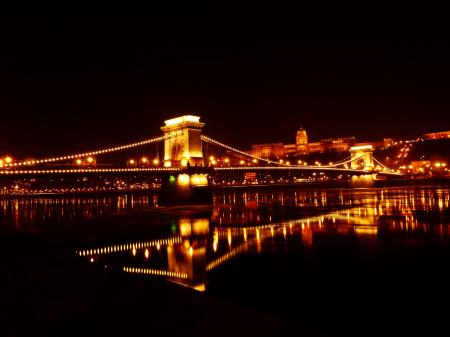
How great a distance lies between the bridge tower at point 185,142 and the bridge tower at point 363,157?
45.6m

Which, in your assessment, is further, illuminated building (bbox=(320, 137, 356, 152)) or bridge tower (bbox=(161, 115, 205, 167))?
illuminated building (bbox=(320, 137, 356, 152))

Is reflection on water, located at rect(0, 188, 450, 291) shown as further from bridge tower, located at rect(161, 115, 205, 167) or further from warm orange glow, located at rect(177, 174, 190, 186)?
bridge tower, located at rect(161, 115, 205, 167)

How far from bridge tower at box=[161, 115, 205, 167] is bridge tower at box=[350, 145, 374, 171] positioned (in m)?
45.6

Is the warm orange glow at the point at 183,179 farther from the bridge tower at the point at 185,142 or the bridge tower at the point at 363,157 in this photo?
the bridge tower at the point at 363,157

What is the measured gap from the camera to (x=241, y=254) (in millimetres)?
12375

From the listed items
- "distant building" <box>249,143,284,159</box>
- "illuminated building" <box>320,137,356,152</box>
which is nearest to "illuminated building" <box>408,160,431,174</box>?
"illuminated building" <box>320,137,356,152</box>

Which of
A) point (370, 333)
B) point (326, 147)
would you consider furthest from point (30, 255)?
point (326, 147)

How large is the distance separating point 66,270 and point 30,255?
8.04ft

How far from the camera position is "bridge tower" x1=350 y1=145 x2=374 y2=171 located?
76150 millimetres

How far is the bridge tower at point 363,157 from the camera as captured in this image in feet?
250

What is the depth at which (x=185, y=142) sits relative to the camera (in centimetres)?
3719

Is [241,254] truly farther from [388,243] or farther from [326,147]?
[326,147]

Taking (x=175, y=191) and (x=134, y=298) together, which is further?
(x=175, y=191)

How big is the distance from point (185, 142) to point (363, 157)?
51427mm
